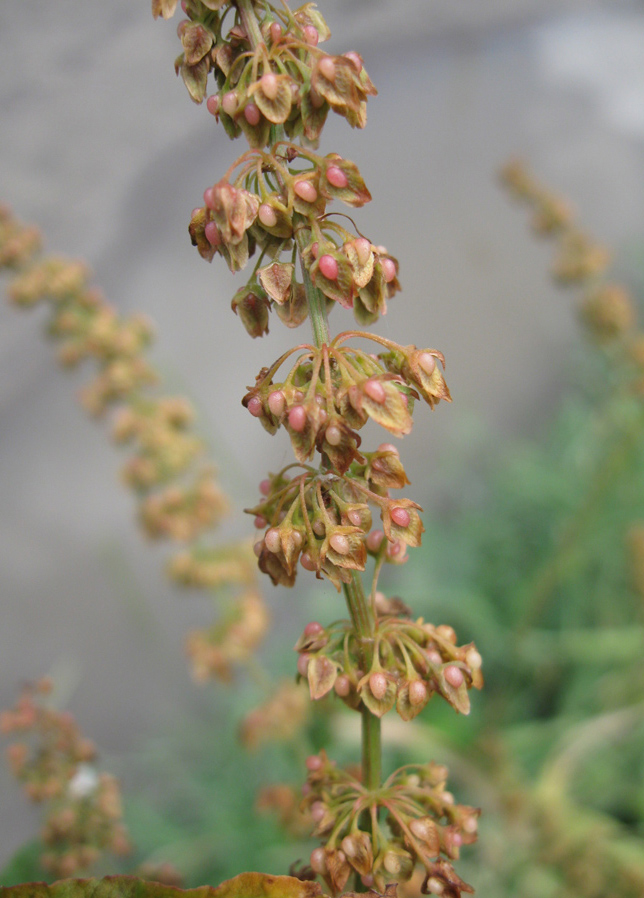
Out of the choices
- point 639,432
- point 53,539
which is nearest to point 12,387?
point 53,539

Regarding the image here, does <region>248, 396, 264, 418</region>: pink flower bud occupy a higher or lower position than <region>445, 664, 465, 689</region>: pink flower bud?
higher

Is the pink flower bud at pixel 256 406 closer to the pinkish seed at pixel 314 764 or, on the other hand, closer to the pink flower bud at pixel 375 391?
the pink flower bud at pixel 375 391

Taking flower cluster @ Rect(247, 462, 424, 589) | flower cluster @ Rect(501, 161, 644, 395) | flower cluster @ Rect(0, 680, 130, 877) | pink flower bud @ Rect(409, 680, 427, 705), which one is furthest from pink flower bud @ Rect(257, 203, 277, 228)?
flower cluster @ Rect(501, 161, 644, 395)

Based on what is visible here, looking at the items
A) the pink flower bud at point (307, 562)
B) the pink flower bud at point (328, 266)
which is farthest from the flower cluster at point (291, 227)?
the pink flower bud at point (307, 562)

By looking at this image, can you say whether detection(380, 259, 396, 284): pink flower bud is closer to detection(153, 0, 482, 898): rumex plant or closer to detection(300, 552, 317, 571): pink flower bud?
detection(153, 0, 482, 898): rumex plant

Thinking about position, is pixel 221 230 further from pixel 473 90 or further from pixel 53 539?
pixel 473 90

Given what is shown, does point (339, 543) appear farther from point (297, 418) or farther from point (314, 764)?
point (314, 764)

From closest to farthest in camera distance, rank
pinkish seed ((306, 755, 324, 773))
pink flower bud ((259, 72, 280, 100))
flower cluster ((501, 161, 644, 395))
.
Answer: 1. pink flower bud ((259, 72, 280, 100))
2. pinkish seed ((306, 755, 324, 773))
3. flower cluster ((501, 161, 644, 395))
